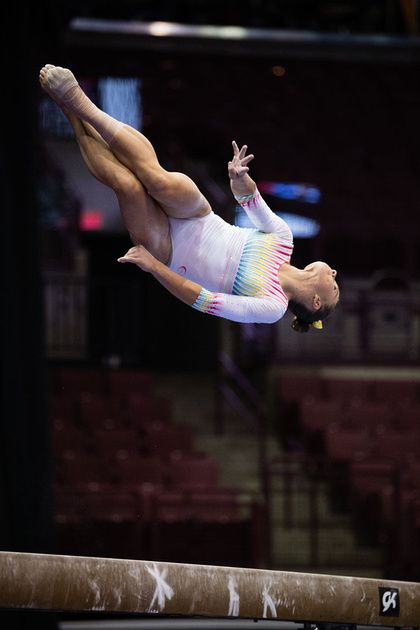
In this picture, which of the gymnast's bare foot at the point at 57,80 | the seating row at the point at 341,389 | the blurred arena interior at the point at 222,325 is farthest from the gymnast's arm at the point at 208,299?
the seating row at the point at 341,389

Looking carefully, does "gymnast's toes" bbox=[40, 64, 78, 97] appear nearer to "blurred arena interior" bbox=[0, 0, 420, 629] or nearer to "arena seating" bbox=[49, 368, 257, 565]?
"blurred arena interior" bbox=[0, 0, 420, 629]

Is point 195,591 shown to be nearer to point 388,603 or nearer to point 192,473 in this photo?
point 388,603

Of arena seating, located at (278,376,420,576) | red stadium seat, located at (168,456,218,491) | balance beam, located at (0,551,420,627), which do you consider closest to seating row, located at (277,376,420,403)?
arena seating, located at (278,376,420,576)

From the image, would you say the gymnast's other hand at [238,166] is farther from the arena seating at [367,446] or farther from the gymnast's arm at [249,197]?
the arena seating at [367,446]

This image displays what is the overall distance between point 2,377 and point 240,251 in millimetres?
2844

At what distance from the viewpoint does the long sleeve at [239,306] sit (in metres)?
4.34

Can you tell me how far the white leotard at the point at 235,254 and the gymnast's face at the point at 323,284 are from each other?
0.51 feet

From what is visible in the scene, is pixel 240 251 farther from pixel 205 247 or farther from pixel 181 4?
pixel 181 4

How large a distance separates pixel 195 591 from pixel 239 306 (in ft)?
4.01

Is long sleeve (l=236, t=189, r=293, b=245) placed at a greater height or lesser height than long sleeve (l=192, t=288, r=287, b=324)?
greater

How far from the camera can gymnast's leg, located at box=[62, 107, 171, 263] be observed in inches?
A: 172

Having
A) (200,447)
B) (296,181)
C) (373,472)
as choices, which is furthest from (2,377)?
(296,181)

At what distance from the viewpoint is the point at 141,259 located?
4242mm

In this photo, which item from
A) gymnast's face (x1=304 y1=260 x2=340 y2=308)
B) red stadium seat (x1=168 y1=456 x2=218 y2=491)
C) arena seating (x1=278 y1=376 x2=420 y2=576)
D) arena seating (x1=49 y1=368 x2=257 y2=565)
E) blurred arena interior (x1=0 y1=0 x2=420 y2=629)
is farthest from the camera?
red stadium seat (x1=168 y1=456 x2=218 y2=491)
